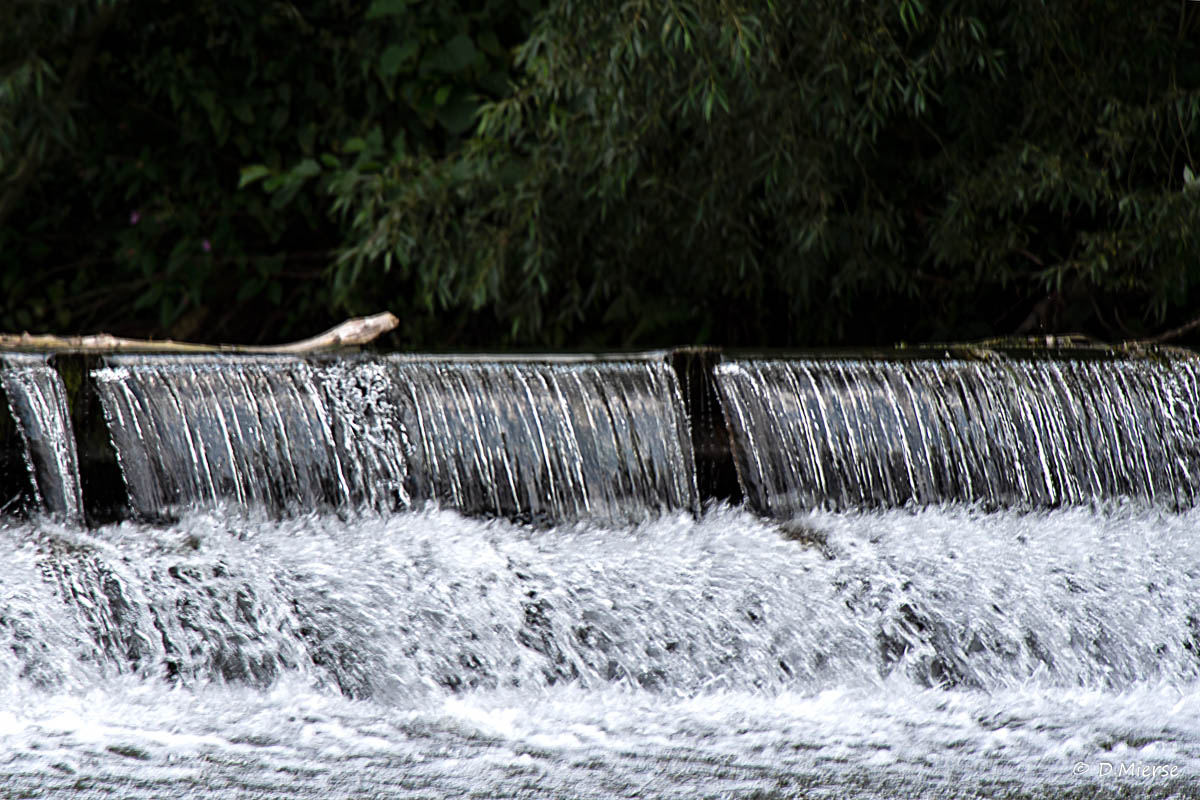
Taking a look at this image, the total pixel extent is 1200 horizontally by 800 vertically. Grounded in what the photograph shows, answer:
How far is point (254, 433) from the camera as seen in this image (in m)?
3.91

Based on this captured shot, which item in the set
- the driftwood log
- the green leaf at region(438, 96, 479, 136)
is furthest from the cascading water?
the green leaf at region(438, 96, 479, 136)

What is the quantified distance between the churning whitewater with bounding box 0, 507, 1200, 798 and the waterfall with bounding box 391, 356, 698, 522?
0.14m

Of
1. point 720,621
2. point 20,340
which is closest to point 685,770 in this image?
point 720,621

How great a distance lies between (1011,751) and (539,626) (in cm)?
114

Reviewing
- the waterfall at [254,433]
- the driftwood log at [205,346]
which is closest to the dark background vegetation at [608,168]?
the driftwood log at [205,346]

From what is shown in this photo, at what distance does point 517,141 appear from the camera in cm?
638

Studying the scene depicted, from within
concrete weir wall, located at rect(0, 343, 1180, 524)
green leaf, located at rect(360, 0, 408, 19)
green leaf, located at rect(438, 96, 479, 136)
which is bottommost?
concrete weir wall, located at rect(0, 343, 1180, 524)

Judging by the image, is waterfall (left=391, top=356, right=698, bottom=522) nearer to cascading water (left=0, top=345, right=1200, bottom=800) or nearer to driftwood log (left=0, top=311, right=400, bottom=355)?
cascading water (left=0, top=345, right=1200, bottom=800)

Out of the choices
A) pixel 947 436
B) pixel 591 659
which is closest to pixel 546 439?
pixel 591 659

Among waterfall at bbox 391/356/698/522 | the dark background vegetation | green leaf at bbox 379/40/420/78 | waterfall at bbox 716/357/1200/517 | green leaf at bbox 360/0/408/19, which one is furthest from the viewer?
green leaf at bbox 379/40/420/78

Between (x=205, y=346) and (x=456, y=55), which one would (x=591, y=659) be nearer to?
(x=205, y=346)

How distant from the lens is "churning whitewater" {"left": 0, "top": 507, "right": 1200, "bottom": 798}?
9.49 ft

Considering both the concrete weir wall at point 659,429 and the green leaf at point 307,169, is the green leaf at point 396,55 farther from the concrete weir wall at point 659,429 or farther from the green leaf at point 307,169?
the concrete weir wall at point 659,429

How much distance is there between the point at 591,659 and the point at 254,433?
1.17m
